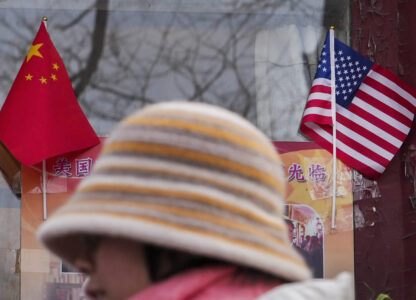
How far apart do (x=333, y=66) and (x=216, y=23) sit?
0.91 meters

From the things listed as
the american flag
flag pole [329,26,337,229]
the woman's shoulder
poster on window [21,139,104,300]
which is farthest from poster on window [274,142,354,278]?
the woman's shoulder

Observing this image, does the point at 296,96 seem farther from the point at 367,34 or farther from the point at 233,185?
the point at 233,185

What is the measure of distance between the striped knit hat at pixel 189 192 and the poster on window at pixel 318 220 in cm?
397

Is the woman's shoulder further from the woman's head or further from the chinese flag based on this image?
the chinese flag

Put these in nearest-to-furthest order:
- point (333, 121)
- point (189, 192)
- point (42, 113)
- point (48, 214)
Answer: point (189, 192) < point (42, 113) < point (48, 214) < point (333, 121)

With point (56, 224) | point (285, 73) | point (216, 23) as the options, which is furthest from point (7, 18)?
point (56, 224)

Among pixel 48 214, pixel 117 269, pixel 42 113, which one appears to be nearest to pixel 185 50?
pixel 42 113

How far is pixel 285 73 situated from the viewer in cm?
534

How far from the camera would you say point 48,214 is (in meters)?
5.09

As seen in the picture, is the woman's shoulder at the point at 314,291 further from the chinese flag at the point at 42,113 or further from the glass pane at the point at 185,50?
the glass pane at the point at 185,50

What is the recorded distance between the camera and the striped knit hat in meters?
1.13

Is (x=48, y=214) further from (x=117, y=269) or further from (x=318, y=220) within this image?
(x=117, y=269)

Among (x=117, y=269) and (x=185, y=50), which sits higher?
(x=185, y=50)

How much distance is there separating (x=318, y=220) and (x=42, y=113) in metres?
2.06
